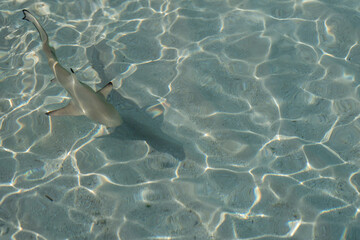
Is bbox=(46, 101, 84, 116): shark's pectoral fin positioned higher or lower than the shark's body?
lower

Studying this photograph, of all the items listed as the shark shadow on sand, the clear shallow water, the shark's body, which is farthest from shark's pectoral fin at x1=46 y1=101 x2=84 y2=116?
the shark shadow on sand

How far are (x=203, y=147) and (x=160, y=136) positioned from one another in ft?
2.11

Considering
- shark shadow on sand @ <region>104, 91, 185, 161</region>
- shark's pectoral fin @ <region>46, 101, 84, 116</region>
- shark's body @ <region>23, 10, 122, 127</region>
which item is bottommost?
shark shadow on sand @ <region>104, 91, 185, 161</region>

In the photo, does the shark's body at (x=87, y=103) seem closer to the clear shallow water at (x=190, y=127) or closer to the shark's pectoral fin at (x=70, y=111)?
the shark's pectoral fin at (x=70, y=111)

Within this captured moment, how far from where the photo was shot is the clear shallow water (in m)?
4.42

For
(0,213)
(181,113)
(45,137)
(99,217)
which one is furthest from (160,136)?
(0,213)

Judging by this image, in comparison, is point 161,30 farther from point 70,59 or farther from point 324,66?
point 324,66

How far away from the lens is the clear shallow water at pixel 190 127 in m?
4.42

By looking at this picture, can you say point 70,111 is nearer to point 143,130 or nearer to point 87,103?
point 87,103

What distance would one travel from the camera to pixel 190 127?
521cm

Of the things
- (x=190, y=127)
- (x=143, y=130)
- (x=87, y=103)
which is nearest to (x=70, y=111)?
(x=87, y=103)

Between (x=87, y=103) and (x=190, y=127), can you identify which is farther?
(x=190, y=127)

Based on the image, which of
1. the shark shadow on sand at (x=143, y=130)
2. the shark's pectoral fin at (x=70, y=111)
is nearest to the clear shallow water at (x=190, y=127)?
Result: the shark shadow on sand at (x=143, y=130)

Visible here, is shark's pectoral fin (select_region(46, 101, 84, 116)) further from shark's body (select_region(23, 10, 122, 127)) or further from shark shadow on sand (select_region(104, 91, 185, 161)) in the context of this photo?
shark shadow on sand (select_region(104, 91, 185, 161))
